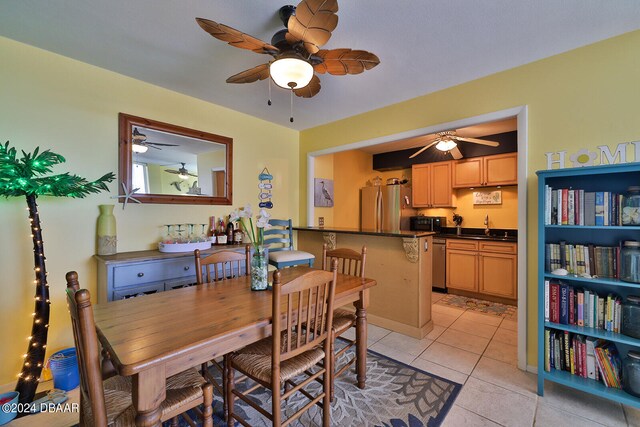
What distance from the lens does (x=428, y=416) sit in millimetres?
1723

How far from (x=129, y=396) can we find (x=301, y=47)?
2.06 m

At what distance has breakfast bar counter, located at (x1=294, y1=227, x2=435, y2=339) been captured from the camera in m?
2.87

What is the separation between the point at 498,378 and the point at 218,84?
11.8ft

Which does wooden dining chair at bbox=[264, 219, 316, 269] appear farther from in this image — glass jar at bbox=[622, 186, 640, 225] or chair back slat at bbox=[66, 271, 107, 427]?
A: glass jar at bbox=[622, 186, 640, 225]

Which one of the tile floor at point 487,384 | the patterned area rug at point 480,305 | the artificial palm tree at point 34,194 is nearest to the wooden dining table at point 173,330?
the artificial palm tree at point 34,194

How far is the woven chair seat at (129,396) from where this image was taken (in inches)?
43.0

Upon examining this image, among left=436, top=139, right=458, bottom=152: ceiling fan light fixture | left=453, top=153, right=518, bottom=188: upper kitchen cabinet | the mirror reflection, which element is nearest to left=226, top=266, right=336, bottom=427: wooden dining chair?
the mirror reflection

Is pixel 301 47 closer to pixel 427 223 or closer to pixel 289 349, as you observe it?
pixel 289 349

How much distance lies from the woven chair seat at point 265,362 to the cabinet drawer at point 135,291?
3.78 feet

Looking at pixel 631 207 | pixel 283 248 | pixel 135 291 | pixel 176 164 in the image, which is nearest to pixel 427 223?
pixel 283 248

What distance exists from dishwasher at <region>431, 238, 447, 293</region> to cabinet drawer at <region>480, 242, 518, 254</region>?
22.6 inches

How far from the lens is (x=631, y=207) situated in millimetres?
1716

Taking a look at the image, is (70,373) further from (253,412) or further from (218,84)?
(218,84)

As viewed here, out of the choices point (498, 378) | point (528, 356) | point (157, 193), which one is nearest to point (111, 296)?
point (157, 193)
